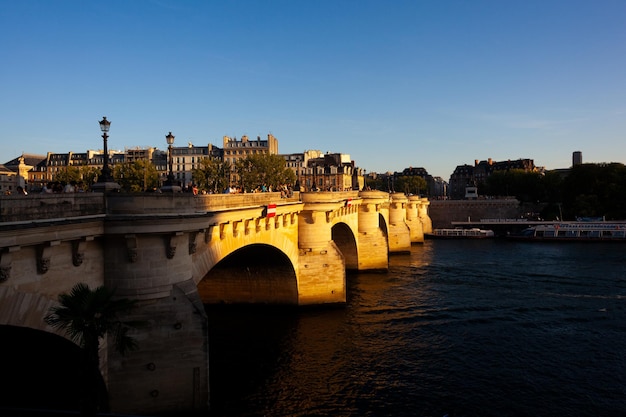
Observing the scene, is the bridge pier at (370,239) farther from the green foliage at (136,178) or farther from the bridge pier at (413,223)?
the bridge pier at (413,223)

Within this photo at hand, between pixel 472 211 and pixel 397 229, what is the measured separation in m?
52.3

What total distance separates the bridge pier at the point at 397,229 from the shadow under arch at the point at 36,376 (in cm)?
6058

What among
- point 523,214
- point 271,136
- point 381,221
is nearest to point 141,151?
point 271,136

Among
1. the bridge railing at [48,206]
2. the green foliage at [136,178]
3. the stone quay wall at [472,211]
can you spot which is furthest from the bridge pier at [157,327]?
the stone quay wall at [472,211]

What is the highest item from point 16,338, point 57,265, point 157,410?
point 57,265

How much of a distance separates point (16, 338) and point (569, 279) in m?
49.4

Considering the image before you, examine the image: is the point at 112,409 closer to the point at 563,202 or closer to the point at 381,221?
the point at 381,221

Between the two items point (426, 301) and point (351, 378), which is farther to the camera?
point (426, 301)

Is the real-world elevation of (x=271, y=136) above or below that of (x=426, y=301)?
above

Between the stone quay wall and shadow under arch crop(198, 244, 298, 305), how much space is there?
91.4m

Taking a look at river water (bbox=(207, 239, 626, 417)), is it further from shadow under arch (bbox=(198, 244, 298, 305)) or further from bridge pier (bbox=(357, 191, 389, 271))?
bridge pier (bbox=(357, 191, 389, 271))

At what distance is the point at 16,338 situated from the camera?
1667 cm

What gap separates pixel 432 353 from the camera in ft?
91.5

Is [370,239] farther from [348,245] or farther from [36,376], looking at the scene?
[36,376]
